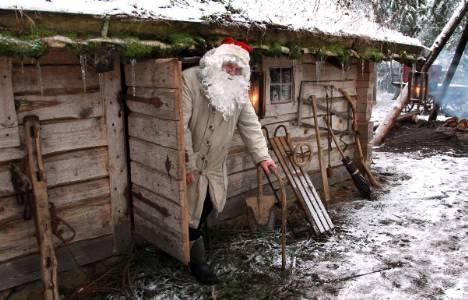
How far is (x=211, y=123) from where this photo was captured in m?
3.88

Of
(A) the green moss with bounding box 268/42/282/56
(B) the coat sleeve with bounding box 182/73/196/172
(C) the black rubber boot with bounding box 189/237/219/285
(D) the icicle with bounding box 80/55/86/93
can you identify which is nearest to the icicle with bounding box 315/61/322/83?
(A) the green moss with bounding box 268/42/282/56

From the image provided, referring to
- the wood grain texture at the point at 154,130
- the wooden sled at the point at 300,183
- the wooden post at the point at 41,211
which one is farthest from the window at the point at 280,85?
the wooden post at the point at 41,211

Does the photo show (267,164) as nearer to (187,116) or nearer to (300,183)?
(187,116)

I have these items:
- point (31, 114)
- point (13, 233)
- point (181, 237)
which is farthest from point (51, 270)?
point (31, 114)

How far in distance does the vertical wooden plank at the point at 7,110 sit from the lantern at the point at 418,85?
10577 mm

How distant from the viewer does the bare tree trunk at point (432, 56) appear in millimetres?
11700

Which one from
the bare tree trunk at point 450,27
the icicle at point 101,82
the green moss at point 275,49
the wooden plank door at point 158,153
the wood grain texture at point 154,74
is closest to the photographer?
the wood grain texture at point 154,74

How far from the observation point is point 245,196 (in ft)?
18.6

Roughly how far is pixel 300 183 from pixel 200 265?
2141 millimetres

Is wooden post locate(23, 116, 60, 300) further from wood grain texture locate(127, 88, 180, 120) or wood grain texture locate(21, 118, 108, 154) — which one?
wood grain texture locate(127, 88, 180, 120)

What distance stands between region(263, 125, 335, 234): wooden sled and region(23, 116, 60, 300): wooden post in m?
3.00

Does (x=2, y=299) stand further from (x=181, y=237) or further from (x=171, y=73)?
(x=171, y=73)

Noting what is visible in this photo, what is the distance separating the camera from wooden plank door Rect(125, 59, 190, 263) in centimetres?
338

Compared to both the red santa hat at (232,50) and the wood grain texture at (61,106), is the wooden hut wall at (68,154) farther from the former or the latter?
the red santa hat at (232,50)
